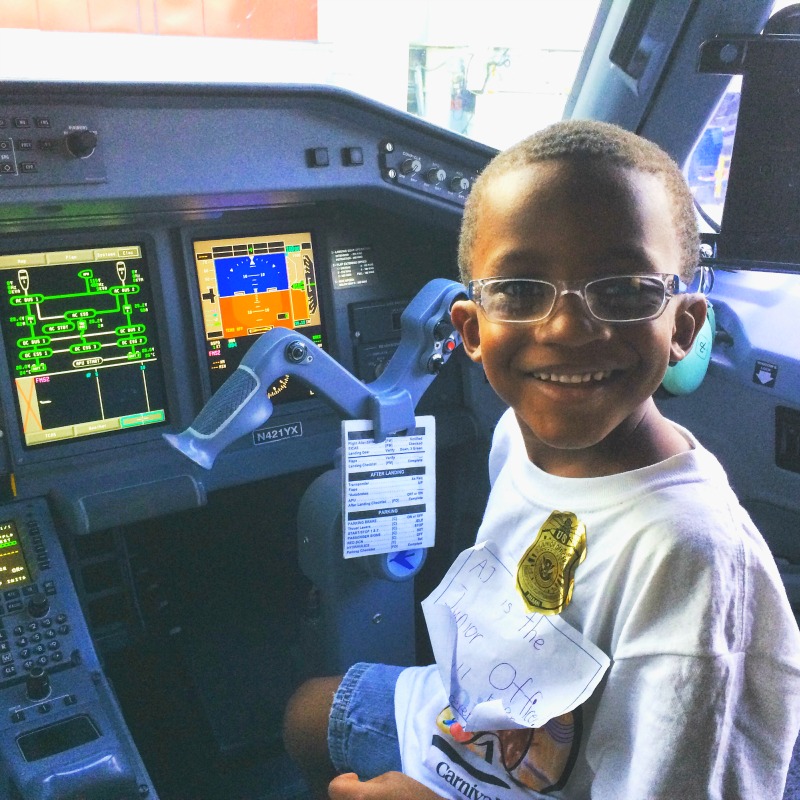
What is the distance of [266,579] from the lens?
211 cm

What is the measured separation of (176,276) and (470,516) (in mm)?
948

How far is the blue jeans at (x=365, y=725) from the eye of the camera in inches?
42.1

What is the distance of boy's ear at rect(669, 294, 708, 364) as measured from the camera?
85 cm

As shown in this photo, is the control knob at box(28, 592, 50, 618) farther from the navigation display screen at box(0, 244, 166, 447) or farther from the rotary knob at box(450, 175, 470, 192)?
the rotary knob at box(450, 175, 470, 192)

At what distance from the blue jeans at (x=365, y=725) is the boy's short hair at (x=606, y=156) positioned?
2.12 feet

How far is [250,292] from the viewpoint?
5.74ft

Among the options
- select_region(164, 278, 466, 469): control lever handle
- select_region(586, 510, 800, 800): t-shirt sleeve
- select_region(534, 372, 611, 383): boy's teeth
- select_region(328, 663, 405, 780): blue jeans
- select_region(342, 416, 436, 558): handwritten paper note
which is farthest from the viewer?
select_region(342, 416, 436, 558): handwritten paper note

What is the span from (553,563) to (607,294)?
0.29 m

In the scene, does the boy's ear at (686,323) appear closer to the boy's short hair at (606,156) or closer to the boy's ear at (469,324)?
the boy's short hair at (606,156)

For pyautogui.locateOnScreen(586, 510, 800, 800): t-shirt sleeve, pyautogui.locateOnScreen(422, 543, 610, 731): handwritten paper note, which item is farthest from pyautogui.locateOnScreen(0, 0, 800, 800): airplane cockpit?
pyautogui.locateOnScreen(586, 510, 800, 800): t-shirt sleeve

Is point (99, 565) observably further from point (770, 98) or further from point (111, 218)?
point (770, 98)

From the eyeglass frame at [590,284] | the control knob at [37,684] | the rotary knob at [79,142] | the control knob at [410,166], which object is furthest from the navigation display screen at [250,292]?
the eyeglass frame at [590,284]

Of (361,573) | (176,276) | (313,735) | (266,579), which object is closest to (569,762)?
(313,735)

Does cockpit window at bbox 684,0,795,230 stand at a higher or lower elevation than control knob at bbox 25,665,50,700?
higher
